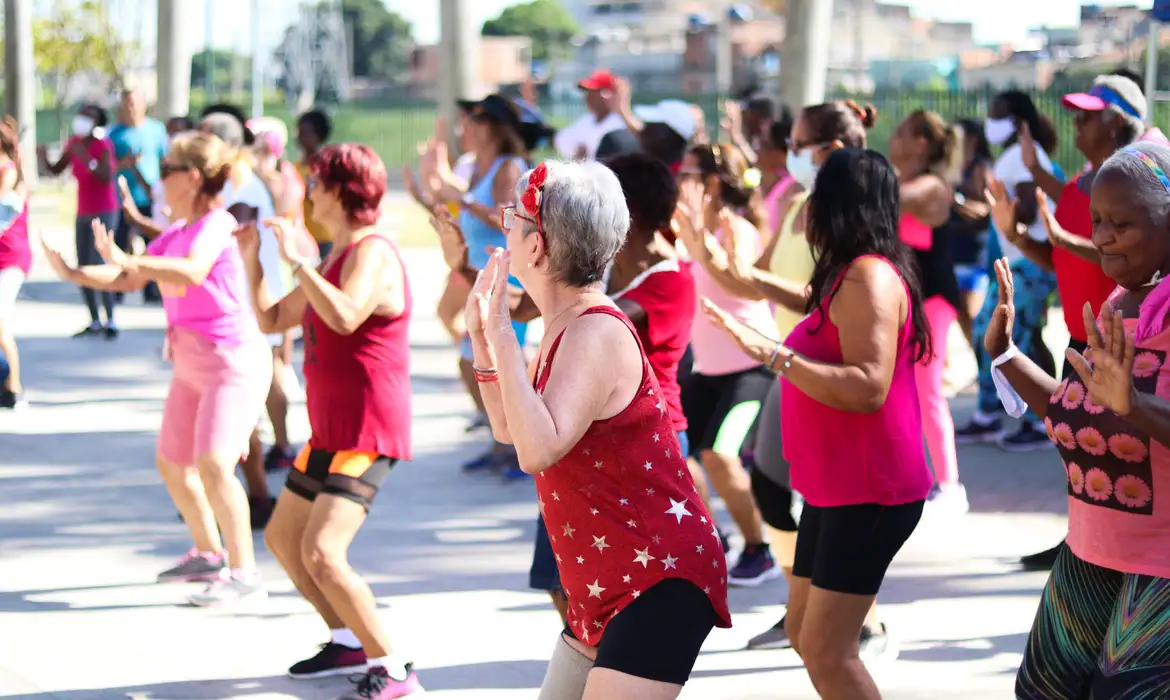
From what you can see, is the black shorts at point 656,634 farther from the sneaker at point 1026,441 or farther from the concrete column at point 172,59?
the concrete column at point 172,59

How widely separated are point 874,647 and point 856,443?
1588 mm

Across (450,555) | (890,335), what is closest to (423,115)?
(450,555)

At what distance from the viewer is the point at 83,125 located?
14.5 meters

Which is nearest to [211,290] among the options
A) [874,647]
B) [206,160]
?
[206,160]

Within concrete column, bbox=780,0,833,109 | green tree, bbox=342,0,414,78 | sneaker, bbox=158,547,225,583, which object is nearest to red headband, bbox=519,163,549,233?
sneaker, bbox=158,547,225,583

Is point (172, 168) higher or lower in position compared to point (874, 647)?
higher

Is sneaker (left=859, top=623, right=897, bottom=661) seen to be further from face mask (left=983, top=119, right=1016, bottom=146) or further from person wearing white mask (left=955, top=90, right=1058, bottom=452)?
face mask (left=983, top=119, right=1016, bottom=146)

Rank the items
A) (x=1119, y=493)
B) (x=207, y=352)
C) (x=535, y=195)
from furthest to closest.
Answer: (x=207, y=352) < (x=1119, y=493) < (x=535, y=195)

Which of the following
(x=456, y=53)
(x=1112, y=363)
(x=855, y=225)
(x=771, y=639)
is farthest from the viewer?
(x=456, y=53)

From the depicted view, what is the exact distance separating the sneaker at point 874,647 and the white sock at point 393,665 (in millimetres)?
1656

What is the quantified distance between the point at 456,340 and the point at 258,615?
4135 millimetres

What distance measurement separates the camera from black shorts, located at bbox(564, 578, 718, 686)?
10.9 ft

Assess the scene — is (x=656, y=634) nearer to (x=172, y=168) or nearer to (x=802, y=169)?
(x=172, y=168)

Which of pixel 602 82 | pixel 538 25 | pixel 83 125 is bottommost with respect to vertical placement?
pixel 83 125
